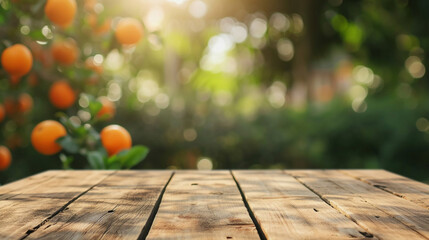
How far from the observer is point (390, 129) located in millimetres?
4586

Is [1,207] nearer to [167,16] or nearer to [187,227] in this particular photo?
[187,227]

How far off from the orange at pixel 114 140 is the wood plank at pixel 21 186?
1.25ft

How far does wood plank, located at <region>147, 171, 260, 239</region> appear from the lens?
106 centimetres

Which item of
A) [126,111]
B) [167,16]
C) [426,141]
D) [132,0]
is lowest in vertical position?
[426,141]

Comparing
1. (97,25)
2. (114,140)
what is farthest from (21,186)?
(97,25)

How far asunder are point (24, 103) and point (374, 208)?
2.08m

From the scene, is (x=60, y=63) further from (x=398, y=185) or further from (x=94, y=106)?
(x=398, y=185)

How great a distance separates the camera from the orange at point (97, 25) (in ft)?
9.11

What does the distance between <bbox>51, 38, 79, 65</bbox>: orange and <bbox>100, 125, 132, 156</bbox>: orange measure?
53 cm

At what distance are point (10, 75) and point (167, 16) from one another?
155 inches

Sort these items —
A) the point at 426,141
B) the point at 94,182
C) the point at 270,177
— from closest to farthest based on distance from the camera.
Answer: the point at 94,182
the point at 270,177
the point at 426,141

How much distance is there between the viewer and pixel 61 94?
2.81 m

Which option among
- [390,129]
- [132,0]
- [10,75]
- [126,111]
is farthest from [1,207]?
[390,129]

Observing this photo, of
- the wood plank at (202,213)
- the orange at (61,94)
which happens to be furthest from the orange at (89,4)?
the wood plank at (202,213)
